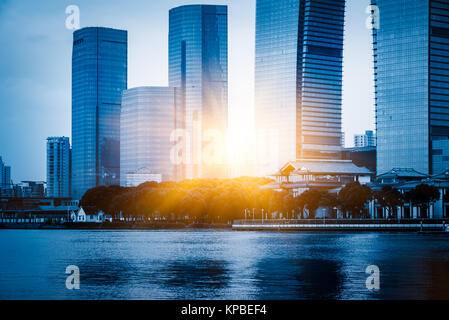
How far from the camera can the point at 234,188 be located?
584 ft

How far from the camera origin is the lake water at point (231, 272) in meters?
53.3

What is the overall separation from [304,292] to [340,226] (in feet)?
336

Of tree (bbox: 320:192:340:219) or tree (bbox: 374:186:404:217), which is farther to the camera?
tree (bbox: 320:192:340:219)

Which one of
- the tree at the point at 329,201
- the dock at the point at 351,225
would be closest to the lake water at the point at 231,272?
the dock at the point at 351,225

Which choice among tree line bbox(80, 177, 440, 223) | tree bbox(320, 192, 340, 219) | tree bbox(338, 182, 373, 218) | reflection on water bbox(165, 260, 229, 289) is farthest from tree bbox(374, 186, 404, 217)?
reflection on water bbox(165, 260, 229, 289)

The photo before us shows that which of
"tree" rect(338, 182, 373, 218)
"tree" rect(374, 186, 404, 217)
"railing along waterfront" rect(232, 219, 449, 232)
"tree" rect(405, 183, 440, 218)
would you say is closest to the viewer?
"railing along waterfront" rect(232, 219, 449, 232)

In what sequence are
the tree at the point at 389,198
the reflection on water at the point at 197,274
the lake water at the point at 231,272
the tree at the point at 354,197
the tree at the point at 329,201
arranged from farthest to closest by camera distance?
the tree at the point at 329,201 → the tree at the point at 389,198 → the tree at the point at 354,197 → the reflection on water at the point at 197,274 → the lake water at the point at 231,272

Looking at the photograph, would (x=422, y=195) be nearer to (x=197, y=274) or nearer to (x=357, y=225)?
(x=357, y=225)

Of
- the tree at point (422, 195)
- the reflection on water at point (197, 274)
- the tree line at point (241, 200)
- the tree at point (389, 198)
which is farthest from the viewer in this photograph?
the tree at point (389, 198)

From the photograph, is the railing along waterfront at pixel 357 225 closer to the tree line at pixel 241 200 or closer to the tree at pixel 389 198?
the tree line at pixel 241 200

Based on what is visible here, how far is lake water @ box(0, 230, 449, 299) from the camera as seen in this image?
53316 mm

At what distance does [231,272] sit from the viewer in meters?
68.6

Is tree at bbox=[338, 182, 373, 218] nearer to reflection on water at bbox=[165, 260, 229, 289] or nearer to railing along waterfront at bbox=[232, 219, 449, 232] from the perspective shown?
railing along waterfront at bbox=[232, 219, 449, 232]
